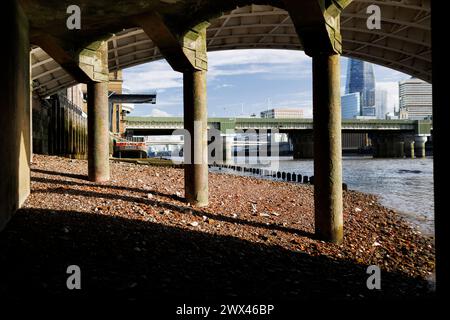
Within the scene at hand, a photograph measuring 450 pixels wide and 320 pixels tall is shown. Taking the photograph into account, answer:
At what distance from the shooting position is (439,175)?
3844 millimetres

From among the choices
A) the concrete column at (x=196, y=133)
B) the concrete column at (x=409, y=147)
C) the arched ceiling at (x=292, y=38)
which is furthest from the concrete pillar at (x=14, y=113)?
the concrete column at (x=409, y=147)

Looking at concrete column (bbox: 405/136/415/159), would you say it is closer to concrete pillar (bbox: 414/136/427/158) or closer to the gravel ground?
concrete pillar (bbox: 414/136/427/158)

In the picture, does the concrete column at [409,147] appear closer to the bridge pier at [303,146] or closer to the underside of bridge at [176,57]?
the bridge pier at [303,146]

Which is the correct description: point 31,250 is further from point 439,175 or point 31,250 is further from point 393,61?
point 393,61

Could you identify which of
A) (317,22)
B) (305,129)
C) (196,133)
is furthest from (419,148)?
(317,22)

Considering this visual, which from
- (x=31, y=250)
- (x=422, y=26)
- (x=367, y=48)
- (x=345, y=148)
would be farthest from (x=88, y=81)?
(x=345, y=148)

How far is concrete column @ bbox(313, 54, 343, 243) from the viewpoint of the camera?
894 cm

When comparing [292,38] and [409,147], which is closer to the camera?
[292,38]

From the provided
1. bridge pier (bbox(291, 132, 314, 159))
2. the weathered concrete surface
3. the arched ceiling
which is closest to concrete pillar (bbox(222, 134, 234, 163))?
bridge pier (bbox(291, 132, 314, 159))

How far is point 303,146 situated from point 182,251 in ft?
353

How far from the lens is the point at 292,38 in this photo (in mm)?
24141

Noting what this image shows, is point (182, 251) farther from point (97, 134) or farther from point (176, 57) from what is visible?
point (97, 134)

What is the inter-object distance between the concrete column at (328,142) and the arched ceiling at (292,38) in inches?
445

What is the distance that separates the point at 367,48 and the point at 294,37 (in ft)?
18.4
